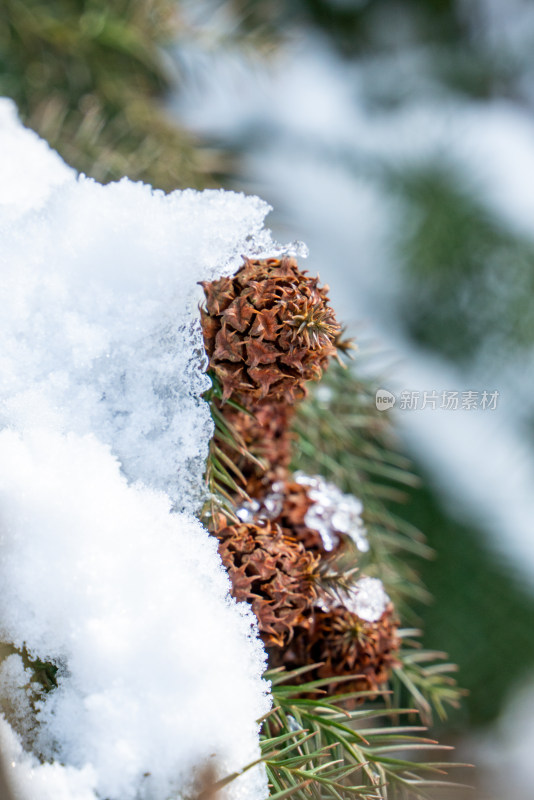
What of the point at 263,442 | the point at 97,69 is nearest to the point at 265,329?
the point at 263,442

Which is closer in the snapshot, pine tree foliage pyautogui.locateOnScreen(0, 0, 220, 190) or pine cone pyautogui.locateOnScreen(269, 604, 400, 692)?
pine cone pyautogui.locateOnScreen(269, 604, 400, 692)

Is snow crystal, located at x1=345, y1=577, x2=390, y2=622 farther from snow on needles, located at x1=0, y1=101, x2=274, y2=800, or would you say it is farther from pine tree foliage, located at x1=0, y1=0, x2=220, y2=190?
pine tree foliage, located at x1=0, y1=0, x2=220, y2=190

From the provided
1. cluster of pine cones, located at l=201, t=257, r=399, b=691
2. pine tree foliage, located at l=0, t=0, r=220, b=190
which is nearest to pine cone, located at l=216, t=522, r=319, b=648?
cluster of pine cones, located at l=201, t=257, r=399, b=691

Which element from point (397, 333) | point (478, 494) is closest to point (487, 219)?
point (397, 333)

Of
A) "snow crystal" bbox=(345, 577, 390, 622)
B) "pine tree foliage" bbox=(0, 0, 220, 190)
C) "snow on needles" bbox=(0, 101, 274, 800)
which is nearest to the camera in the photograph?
"snow on needles" bbox=(0, 101, 274, 800)

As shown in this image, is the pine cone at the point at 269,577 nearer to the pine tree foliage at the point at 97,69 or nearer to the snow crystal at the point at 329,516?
the snow crystal at the point at 329,516

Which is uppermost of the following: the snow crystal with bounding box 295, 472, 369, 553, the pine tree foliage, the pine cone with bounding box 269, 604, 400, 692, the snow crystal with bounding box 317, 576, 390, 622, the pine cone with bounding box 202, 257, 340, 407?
the pine tree foliage

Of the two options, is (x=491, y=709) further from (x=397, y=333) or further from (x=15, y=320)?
(x=15, y=320)
